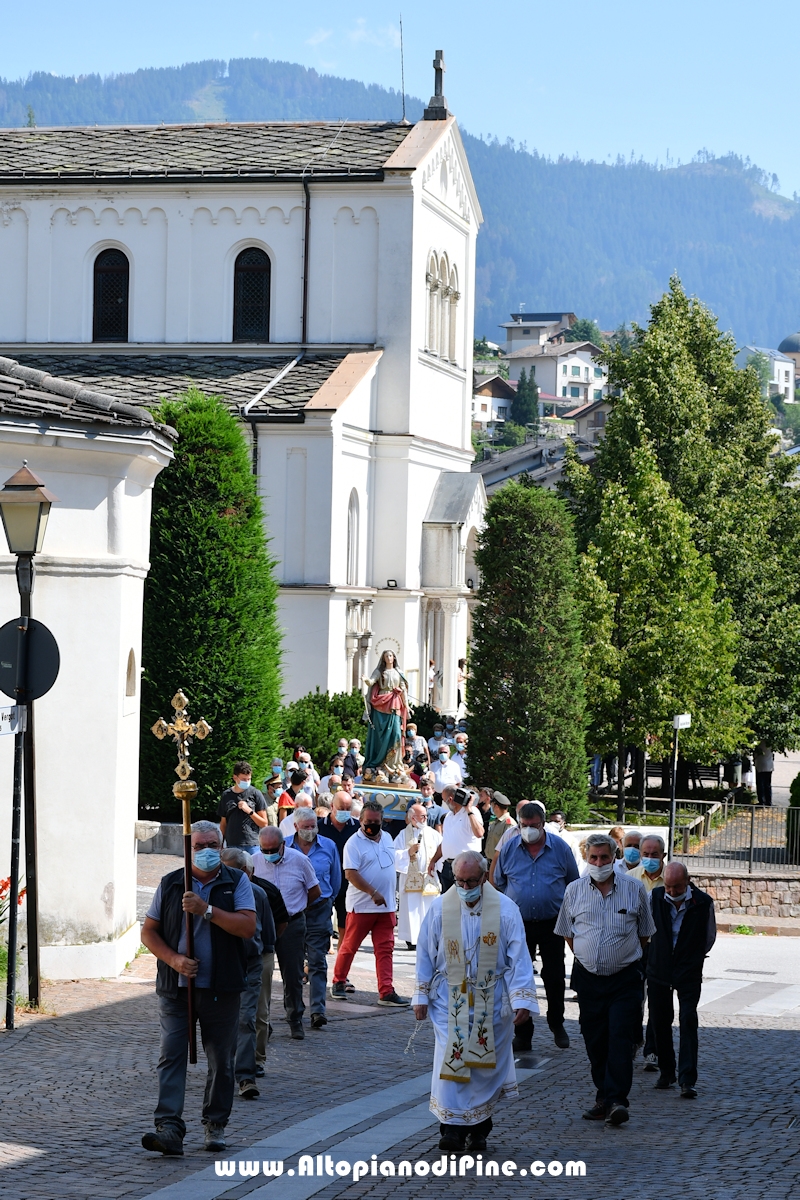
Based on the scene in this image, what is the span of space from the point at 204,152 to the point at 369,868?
1075 inches

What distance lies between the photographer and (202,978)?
877 cm

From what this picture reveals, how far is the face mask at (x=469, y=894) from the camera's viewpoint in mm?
8992

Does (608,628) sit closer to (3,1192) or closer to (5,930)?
(5,930)

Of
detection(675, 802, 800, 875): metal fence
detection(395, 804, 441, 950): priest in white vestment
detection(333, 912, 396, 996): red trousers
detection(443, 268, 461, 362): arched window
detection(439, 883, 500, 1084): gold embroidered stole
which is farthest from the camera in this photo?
detection(443, 268, 461, 362): arched window

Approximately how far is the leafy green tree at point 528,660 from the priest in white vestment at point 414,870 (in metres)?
8.93

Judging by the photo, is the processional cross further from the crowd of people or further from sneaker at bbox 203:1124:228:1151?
sneaker at bbox 203:1124:228:1151

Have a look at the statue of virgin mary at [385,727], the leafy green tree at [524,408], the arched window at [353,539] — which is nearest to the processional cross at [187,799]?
the statue of virgin mary at [385,727]

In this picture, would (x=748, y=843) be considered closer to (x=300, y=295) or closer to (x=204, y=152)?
(x=300, y=295)

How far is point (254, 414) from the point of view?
1315 inches

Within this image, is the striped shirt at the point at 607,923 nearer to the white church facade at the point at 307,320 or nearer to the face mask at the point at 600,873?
the face mask at the point at 600,873

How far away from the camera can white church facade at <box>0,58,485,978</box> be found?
33.9 metres

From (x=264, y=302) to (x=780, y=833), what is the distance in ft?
56.9

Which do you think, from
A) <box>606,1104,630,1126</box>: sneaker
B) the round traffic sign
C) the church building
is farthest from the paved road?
the church building

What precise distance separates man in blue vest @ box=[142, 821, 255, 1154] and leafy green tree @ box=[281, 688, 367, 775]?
18.2 m
